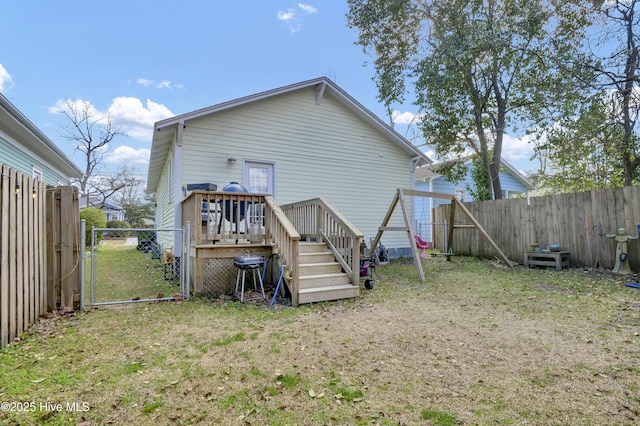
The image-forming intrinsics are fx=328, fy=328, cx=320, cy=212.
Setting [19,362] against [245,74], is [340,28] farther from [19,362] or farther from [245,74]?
[19,362]

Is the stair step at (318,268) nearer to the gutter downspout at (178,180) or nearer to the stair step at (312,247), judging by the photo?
the stair step at (312,247)

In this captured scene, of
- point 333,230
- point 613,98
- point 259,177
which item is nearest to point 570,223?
point 613,98

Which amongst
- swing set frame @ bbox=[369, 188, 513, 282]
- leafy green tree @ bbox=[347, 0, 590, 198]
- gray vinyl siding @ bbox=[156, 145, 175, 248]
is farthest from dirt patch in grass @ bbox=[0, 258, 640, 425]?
leafy green tree @ bbox=[347, 0, 590, 198]

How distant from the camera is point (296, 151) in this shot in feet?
31.0

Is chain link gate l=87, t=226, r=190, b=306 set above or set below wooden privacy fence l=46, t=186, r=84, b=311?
below

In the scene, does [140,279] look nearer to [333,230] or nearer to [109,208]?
[333,230]

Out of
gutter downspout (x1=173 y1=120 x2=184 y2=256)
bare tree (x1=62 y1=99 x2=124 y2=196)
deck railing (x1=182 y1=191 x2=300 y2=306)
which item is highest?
bare tree (x1=62 y1=99 x2=124 y2=196)

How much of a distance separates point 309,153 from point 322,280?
4991 mm

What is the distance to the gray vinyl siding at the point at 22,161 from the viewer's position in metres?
7.64

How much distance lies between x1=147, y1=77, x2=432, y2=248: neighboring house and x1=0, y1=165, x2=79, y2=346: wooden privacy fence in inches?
136

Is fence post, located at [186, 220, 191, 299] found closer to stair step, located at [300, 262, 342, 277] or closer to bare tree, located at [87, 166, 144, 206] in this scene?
stair step, located at [300, 262, 342, 277]

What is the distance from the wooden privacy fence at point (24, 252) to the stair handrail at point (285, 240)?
2.99 metres

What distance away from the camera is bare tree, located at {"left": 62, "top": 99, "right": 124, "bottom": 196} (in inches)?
1003

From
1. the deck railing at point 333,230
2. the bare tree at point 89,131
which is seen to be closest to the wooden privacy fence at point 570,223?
the deck railing at point 333,230
